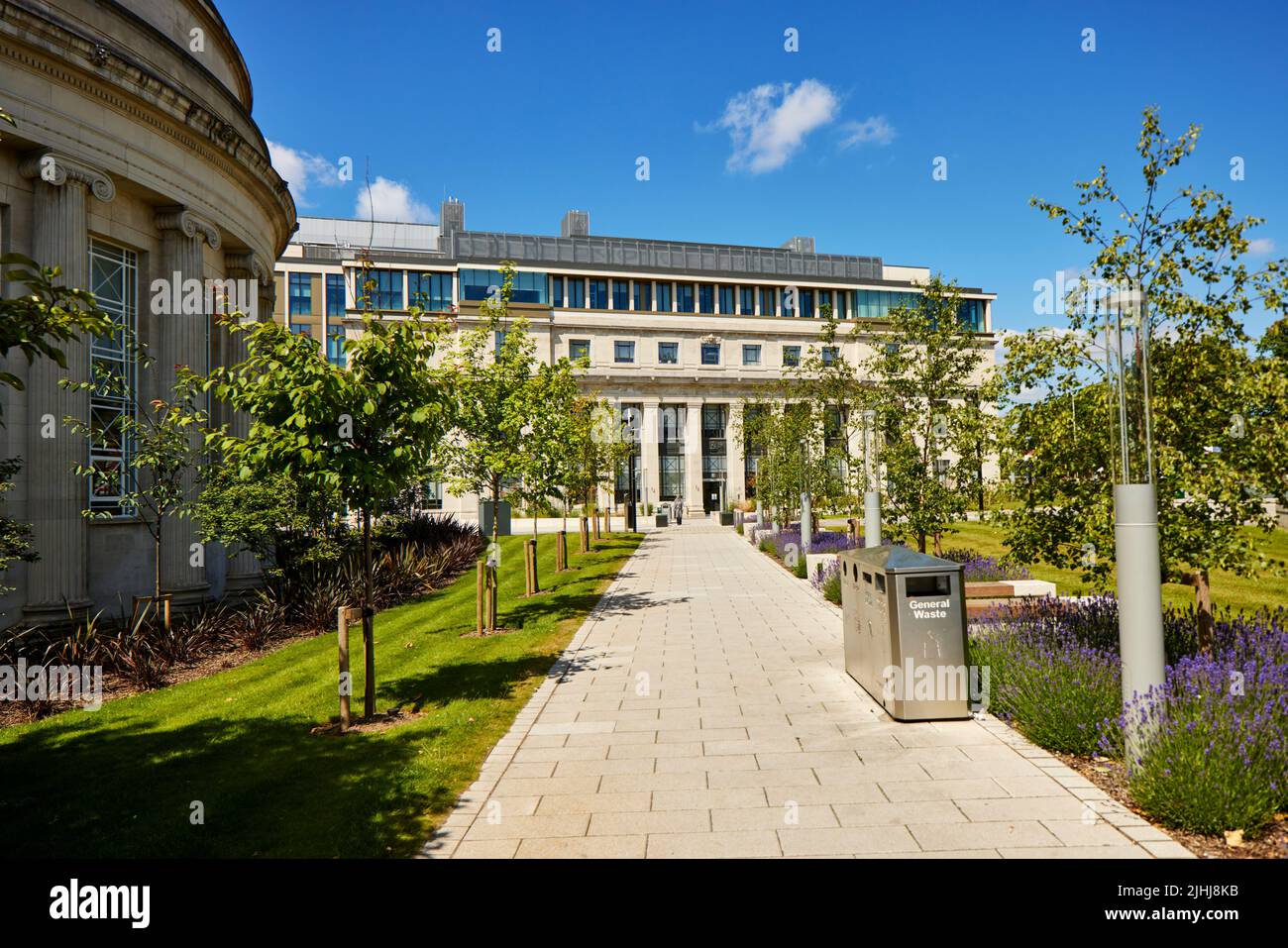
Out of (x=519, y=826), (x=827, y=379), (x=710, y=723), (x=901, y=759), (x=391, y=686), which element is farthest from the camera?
(x=827, y=379)

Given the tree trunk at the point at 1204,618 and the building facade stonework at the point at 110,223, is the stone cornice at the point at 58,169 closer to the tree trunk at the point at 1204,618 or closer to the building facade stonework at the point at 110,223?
the building facade stonework at the point at 110,223

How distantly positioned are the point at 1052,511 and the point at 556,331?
57523 mm

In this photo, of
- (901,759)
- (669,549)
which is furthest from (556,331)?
(901,759)

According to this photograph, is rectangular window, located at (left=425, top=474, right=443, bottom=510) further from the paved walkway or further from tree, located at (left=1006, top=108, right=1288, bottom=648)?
tree, located at (left=1006, top=108, right=1288, bottom=648)

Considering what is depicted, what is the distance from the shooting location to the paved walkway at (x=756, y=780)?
15.9 feet

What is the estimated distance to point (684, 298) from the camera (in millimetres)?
69500

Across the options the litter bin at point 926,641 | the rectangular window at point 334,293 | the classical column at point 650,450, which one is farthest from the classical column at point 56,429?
the rectangular window at point 334,293

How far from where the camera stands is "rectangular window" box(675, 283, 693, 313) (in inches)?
2731

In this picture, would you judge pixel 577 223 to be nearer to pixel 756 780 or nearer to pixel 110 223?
pixel 110 223

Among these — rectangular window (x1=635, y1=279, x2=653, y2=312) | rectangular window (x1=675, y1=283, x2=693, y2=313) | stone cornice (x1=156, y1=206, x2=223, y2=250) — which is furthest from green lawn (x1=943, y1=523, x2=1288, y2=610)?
rectangular window (x1=675, y1=283, x2=693, y2=313)

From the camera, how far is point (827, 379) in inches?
835

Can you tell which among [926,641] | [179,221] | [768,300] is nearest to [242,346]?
[179,221]
